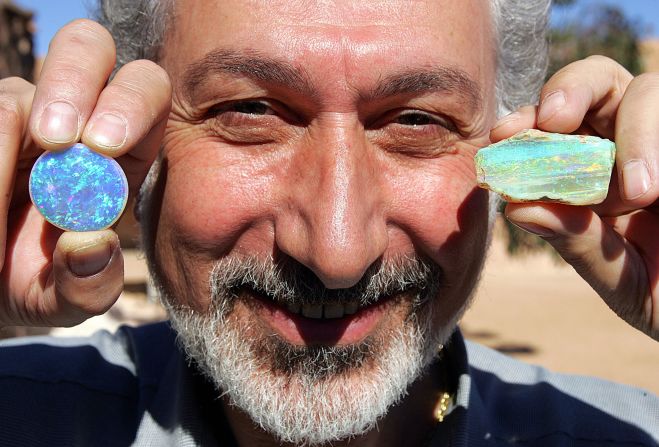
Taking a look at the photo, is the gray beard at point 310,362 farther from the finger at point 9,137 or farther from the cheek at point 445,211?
the finger at point 9,137

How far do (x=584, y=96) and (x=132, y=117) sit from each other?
116 centimetres

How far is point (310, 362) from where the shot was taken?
2043mm

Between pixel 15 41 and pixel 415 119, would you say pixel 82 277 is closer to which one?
pixel 415 119

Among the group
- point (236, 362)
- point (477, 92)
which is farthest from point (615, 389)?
point (236, 362)

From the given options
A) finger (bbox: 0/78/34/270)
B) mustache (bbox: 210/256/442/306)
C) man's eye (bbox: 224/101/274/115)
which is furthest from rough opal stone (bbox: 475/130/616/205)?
finger (bbox: 0/78/34/270)

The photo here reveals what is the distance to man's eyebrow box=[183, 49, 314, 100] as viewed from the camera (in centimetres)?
194

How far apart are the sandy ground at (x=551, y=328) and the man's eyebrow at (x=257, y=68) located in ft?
17.0

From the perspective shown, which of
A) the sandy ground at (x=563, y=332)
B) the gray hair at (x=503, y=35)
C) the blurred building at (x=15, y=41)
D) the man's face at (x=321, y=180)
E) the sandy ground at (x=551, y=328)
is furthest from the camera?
the sandy ground at (x=563, y=332)

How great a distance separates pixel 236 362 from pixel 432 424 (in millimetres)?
895

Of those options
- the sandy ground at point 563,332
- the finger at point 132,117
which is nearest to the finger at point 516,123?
the finger at point 132,117

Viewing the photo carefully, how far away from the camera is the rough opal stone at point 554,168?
166cm

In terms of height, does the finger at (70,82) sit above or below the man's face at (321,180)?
above

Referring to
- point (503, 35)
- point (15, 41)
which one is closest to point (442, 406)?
point (503, 35)

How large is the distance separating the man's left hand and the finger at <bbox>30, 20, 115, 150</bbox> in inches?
41.9
